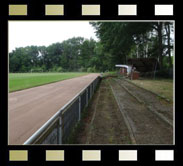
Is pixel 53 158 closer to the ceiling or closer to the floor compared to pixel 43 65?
closer to the floor

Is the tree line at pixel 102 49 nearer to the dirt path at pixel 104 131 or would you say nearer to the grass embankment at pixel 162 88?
the dirt path at pixel 104 131

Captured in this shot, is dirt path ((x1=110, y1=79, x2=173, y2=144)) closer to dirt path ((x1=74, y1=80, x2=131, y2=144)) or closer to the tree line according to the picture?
dirt path ((x1=74, y1=80, x2=131, y2=144))

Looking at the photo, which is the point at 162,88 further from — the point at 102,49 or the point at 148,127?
the point at 102,49

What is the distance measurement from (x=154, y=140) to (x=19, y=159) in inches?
97.4

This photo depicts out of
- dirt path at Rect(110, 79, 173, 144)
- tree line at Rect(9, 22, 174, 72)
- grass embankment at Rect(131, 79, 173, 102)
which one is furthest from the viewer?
grass embankment at Rect(131, 79, 173, 102)

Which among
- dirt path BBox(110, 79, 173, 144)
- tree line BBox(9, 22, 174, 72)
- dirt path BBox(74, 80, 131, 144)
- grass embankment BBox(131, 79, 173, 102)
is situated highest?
tree line BBox(9, 22, 174, 72)

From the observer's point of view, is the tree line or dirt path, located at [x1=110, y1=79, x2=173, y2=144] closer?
dirt path, located at [x1=110, y1=79, x2=173, y2=144]

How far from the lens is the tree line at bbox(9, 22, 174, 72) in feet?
17.9

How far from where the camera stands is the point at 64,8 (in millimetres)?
2090

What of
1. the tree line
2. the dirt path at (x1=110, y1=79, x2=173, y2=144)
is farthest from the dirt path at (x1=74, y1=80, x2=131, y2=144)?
the tree line

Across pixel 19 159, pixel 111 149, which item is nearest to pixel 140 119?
pixel 111 149

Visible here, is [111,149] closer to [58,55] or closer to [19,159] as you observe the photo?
[19,159]

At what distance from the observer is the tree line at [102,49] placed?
5464 mm

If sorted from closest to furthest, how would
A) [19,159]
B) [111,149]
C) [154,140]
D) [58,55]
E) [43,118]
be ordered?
[19,159] → [111,149] → [154,140] → [43,118] → [58,55]
